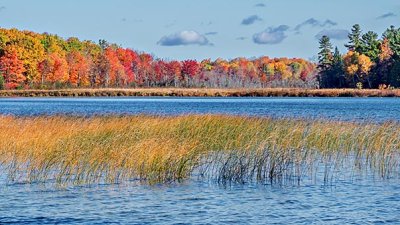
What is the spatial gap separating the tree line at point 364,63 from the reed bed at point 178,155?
309 ft

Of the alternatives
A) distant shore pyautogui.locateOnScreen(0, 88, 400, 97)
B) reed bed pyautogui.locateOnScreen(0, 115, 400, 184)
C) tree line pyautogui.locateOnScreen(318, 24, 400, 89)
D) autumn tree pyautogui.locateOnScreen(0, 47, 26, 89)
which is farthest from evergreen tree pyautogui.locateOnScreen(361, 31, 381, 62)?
reed bed pyautogui.locateOnScreen(0, 115, 400, 184)

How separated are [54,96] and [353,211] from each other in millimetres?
108288

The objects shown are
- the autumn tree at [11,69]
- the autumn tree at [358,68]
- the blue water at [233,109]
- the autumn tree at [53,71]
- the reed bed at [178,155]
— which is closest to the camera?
the reed bed at [178,155]

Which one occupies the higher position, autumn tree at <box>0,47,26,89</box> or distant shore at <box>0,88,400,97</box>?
autumn tree at <box>0,47,26,89</box>

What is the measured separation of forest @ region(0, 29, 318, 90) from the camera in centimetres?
12431

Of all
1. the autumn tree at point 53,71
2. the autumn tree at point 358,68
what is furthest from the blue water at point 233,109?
the autumn tree at point 53,71

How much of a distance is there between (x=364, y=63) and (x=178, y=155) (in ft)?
358

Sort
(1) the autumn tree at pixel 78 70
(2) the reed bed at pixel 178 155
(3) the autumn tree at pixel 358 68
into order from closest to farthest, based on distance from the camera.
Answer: (2) the reed bed at pixel 178 155
(3) the autumn tree at pixel 358 68
(1) the autumn tree at pixel 78 70

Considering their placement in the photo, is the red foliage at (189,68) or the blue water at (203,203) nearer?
the blue water at (203,203)

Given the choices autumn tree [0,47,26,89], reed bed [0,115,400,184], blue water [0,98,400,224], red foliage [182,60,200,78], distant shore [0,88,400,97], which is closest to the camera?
blue water [0,98,400,224]

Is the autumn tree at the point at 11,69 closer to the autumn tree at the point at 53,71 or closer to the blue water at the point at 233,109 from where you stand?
the autumn tree at the point at 53,71

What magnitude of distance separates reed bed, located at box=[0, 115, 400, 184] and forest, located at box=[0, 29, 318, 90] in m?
96.1

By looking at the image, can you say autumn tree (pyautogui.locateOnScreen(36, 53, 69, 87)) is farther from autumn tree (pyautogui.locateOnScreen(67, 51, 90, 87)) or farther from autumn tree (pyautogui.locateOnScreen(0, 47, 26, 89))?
autumn tree (pyautogui.locateOnScreen(0, 47, 26, 89))

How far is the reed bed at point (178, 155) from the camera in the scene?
65.8 ft
